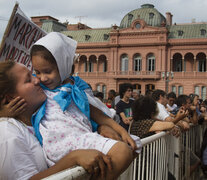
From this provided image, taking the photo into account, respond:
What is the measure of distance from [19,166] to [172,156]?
3.21 meters

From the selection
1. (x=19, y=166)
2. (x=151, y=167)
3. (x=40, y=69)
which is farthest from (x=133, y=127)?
(x=19, y=166)

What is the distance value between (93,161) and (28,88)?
1.75ft

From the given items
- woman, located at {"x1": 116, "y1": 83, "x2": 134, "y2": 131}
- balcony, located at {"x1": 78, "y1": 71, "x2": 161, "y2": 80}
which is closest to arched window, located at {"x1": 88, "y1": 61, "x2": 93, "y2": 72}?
balcony, located at {"x1": 78, "y1": 71, "x2": 161, "y2": 80}

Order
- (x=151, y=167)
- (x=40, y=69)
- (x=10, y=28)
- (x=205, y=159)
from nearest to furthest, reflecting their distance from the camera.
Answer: (x=40, y=69)
(x=151, y=167)
(x=10, y=28)
(x=205, y=159)

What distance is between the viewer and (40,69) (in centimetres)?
162

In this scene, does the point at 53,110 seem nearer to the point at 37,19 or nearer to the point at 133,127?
the point at 133,127

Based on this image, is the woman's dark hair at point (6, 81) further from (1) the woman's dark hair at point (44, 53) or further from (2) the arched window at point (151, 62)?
(2) the arched window at point (151, 62)

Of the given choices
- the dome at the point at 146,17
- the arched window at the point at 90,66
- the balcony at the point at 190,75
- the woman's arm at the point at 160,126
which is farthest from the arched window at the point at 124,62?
the woman's arm at the point at 160,126

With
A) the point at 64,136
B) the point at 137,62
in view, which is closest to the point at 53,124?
the point at 64,136

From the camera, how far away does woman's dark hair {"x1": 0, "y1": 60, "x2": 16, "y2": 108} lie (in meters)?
1.39

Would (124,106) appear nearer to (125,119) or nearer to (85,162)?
(125,119)

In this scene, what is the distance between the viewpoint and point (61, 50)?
163cm

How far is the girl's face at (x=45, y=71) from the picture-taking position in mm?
1610

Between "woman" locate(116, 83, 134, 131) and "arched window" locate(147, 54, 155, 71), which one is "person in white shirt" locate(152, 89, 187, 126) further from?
"arched window" locate(147, 54, 155, 71)
